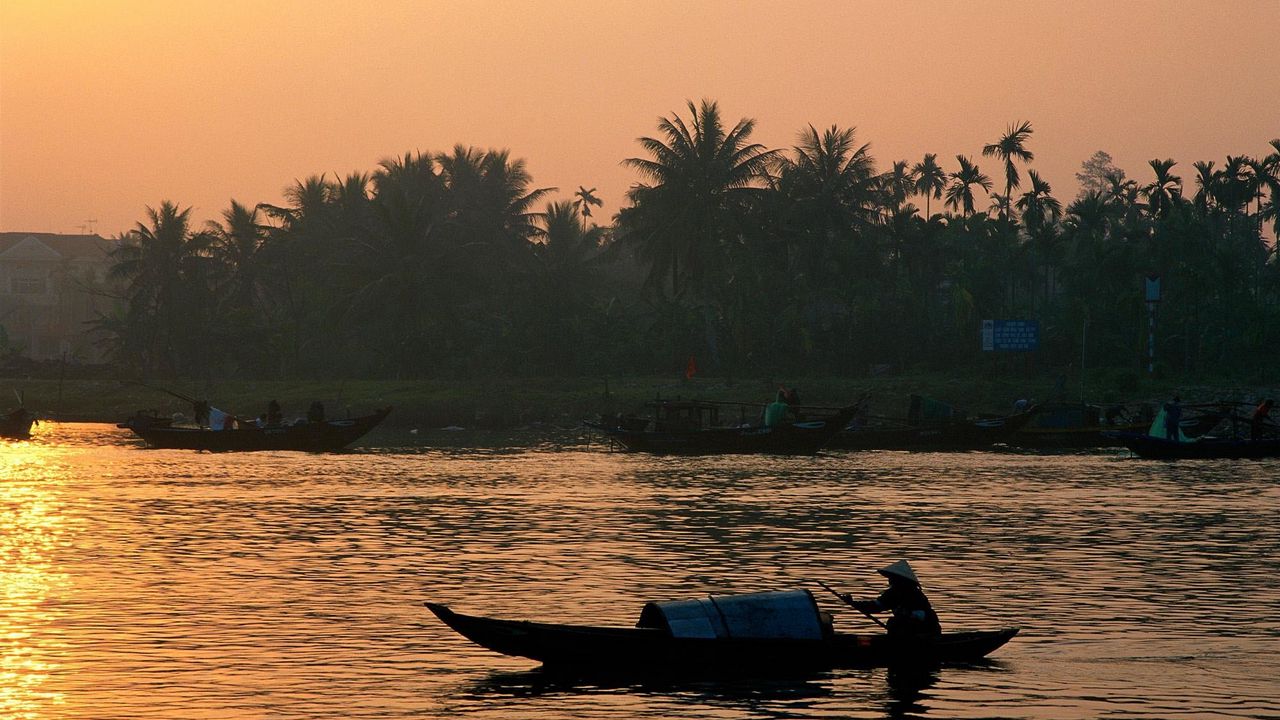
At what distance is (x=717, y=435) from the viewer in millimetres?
57719

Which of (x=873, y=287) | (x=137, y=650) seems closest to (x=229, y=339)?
(x=873, y=287)

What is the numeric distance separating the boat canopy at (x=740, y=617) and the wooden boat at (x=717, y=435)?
38.5 m

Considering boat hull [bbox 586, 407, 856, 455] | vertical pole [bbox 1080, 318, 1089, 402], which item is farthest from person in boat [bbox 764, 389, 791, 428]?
vertical pole [bbox 1080, 318, 1089, 402]

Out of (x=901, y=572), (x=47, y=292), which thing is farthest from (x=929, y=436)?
(x=47, y=292)

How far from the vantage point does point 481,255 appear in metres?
86.4

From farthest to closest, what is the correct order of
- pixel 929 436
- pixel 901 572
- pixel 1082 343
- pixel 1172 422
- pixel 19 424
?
pixel 1082 343 < pixel 19 424 < pixel 929 436 < pixel 1172 422 < pixel 901 572

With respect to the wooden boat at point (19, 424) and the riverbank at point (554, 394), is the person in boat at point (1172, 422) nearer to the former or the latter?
the riverbank at point (554, 394)

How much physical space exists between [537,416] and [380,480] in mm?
31230

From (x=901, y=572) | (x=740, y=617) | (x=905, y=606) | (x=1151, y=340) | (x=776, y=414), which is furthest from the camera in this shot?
(x=1151, y=340)

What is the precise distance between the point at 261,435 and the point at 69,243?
108 meters

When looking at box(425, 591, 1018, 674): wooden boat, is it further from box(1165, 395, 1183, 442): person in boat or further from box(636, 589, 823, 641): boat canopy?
box(1165, 395, 1183, 442): person in boat

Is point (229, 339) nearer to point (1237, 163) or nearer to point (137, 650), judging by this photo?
point (1237, 163)

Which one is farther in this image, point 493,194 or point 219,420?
point 493,194

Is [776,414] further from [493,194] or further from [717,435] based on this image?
[493,194]
